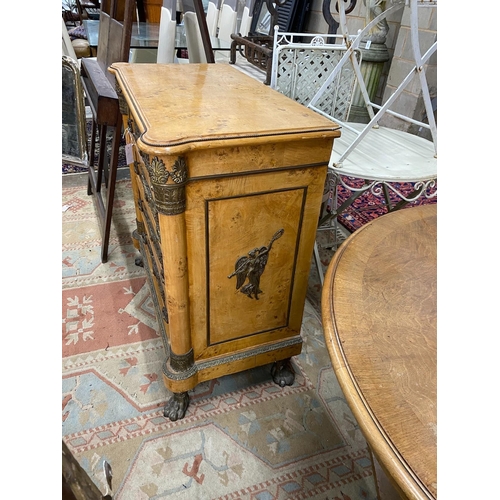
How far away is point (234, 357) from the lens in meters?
1.29

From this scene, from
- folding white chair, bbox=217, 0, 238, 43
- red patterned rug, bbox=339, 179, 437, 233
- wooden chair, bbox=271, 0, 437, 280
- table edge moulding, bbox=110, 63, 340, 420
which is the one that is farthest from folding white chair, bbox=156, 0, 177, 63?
folding white chair, bbox=217, 0, 238, 43

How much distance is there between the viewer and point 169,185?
86 cm

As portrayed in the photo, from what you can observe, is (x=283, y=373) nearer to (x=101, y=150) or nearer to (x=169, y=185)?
(x=169, y=185)

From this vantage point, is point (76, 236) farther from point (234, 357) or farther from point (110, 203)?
point (234, 357)

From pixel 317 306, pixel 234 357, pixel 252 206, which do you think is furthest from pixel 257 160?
pixel 317 306

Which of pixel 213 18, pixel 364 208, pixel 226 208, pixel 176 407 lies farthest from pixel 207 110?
pixel 213 18

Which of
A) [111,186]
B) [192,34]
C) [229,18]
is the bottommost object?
[111,186]

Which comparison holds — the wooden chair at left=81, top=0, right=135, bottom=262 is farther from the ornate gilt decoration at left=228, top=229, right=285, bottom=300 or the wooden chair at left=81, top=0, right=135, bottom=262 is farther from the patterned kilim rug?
the ornate gilt decoration at left=228, top=229, right=285, bottom=300

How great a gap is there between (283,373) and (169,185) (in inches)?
37.2

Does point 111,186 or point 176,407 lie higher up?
point 111,186

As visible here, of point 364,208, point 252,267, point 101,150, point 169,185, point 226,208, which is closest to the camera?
point 169,185

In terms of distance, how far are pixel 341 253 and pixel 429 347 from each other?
27 cm

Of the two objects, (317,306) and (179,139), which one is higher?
(179,139)

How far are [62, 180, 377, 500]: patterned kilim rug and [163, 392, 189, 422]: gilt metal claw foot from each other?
23mm
